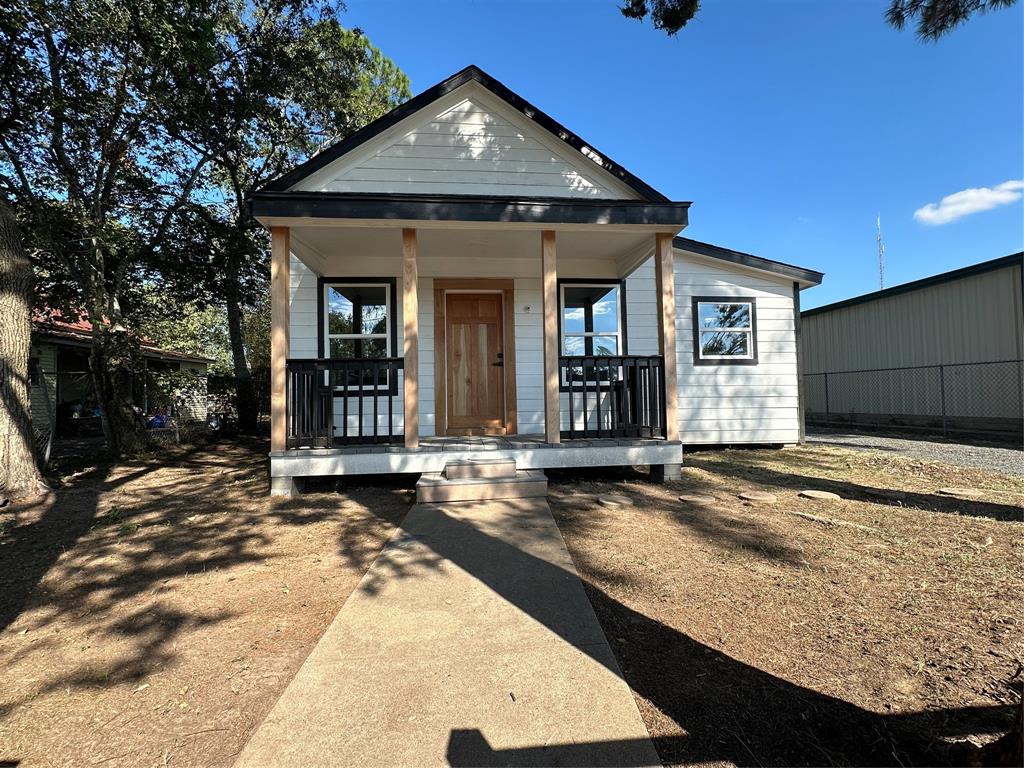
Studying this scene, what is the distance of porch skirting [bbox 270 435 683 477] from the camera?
5.26m

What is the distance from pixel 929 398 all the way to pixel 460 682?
44.4ft

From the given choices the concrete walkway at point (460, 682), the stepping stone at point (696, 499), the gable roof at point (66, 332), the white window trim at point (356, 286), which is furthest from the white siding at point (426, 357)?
the gable roof at point (66, 332)

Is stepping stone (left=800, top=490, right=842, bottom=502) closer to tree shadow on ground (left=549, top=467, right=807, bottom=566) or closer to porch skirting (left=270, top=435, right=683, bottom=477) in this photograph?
tree shadow on ground (left=549, top=467, right=807, bottom=566)

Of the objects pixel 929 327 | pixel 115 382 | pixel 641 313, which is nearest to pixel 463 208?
pixel 641 313

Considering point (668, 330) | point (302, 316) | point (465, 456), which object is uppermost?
point (302, 316)

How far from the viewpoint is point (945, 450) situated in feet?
26.6

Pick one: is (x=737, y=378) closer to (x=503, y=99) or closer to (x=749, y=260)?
(x=749, y=260)

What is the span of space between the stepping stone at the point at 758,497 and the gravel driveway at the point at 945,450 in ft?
11.9

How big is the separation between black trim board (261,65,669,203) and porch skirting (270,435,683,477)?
10.3 ft

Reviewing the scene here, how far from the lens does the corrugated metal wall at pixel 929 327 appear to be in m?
9.60

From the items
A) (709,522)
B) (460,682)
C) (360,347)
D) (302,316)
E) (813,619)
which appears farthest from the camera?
(360,347)

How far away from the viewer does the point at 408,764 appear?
157cm

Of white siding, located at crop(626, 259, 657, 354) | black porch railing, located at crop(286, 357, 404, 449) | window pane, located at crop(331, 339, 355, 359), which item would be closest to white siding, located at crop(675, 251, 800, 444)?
white siding, located at crop(626, 259, 657, 354)

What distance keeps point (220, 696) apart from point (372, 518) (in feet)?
8.42
